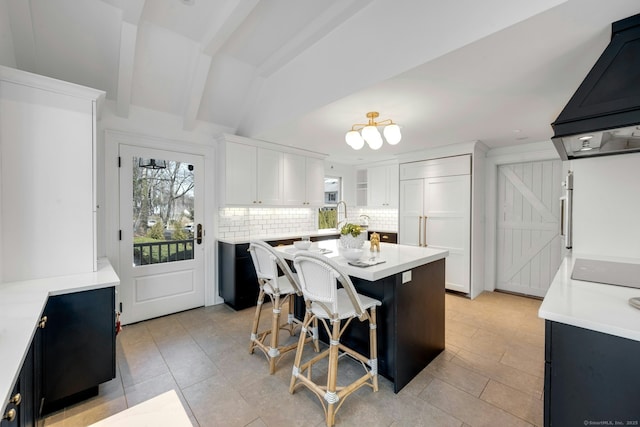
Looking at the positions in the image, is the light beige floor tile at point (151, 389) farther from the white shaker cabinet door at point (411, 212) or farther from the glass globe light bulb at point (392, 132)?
the white shaker cabinet door at point (411, 212)

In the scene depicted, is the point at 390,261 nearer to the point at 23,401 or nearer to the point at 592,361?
the point at 592,361

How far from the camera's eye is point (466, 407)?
1864 mm

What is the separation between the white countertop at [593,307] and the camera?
3.36ft

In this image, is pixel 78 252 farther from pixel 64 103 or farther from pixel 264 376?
pixel 264 376

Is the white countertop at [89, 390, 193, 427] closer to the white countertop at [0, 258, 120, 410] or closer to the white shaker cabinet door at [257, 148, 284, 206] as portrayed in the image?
the white countertop at [0, 258, 120, 410]

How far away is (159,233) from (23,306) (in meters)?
1.95

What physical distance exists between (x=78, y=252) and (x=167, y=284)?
1.44m

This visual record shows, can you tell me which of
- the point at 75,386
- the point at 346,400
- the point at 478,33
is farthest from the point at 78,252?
the point at 478,33

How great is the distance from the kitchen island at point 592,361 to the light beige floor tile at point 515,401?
77 centimetres

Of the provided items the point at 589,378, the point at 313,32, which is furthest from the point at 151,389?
the point at 313,32

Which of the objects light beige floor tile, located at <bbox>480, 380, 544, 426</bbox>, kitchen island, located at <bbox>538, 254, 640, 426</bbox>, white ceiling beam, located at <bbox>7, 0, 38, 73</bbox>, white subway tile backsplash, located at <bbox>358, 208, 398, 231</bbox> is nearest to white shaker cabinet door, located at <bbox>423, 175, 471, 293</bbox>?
white subway tile backsplash, located at <bbox>358, 208, 398, 231</bbox>

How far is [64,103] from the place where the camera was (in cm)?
206

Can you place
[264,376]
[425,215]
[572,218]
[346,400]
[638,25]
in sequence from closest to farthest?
1. [638,25]
2. [346,400]
3. [264,376]
4. [572,218]
5. [425,215]

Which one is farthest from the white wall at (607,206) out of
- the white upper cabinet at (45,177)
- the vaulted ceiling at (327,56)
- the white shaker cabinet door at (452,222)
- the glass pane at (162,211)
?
the glass pane at (162,211)
